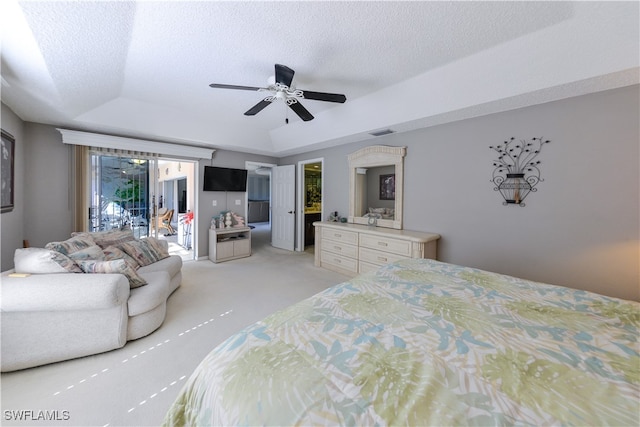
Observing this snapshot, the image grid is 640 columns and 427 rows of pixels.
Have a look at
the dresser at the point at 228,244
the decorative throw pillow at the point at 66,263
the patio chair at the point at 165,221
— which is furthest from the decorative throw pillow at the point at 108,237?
the patio chair at the point at 165,221

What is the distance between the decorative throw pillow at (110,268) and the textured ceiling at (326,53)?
165 cm

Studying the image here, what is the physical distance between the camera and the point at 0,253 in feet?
8.61

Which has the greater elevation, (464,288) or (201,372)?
(464,288)

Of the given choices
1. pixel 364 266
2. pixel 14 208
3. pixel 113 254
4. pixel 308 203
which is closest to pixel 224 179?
pixel 308 203

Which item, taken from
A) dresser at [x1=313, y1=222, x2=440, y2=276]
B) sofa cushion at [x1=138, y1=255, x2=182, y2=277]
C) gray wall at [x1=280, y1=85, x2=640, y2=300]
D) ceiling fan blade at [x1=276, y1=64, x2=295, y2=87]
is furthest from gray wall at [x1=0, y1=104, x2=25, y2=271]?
gray wall at [x1=280, y1=85, x2=640, y2=300]

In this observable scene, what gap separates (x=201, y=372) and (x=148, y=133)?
4.29m

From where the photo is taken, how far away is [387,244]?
3.56m

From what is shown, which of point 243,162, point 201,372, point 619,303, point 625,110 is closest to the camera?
point 201,372

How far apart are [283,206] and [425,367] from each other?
535 cm

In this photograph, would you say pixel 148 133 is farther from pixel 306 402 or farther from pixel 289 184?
pixel 306 402

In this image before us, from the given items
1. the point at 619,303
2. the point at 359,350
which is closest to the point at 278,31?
the point at 359,350

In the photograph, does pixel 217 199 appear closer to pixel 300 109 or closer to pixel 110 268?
pixel 110 268

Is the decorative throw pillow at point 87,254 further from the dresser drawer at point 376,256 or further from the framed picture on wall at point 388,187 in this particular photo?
the framed picture on wall at point 388,187

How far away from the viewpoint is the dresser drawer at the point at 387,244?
3.35 meters
